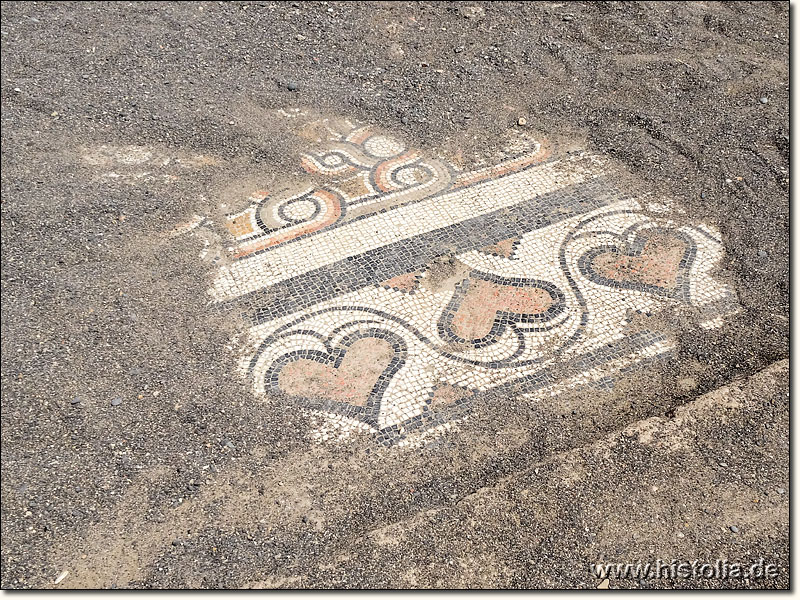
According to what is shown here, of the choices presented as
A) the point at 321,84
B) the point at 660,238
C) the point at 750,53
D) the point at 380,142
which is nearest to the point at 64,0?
the point at 321,84

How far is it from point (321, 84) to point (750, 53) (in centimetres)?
679

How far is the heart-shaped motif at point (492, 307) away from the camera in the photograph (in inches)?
298

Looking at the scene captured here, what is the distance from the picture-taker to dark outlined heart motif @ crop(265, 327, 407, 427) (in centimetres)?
697

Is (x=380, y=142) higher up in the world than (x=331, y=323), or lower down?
higher up

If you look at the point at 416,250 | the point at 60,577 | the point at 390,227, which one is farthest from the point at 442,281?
the point at 60,577

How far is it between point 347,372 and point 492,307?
1.78 m

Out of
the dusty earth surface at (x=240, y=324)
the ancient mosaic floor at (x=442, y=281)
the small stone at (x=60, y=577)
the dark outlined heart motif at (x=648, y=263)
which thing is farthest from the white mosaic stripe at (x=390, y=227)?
the small stone at (x=60, y=577)

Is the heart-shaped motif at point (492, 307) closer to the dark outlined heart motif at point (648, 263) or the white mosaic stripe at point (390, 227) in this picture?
the dark outlined heart motif at point (648, 263)

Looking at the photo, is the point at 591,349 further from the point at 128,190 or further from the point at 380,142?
the point at 128,190

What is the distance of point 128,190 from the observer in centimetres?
907

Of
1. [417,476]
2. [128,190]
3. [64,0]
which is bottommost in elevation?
[417,476]

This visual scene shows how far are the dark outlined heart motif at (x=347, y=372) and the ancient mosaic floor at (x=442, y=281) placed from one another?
1cm

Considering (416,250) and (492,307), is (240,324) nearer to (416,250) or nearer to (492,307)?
(416,250)

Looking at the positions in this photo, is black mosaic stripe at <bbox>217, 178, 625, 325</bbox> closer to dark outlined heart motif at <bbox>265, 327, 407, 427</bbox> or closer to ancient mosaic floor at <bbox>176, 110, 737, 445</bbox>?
ancient mosaic floor at <bbox>176, 110, 737, 445</bbox>
